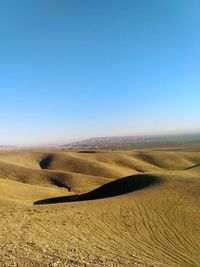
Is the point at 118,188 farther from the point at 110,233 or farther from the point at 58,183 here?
the point at 58,183

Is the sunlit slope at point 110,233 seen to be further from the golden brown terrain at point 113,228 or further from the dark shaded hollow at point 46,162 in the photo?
the dark shaded hollow at point 46,162

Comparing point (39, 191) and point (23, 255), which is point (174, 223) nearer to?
point (23, 255)

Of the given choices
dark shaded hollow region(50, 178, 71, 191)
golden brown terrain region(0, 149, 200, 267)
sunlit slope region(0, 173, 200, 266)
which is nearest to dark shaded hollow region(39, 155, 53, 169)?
dark shaded hollow region(50, 178, 71, 191)

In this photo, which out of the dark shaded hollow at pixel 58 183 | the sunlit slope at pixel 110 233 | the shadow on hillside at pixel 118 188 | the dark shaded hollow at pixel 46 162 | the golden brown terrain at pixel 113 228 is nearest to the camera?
the sunlit slope at pixel 110 233

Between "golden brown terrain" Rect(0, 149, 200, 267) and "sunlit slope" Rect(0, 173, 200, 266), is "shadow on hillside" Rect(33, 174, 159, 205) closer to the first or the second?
"golden brown terrain" Rect(0, 149, 200, 267)

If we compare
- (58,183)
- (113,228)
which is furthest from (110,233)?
(58,183)

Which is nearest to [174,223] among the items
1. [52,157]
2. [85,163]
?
[85,163]

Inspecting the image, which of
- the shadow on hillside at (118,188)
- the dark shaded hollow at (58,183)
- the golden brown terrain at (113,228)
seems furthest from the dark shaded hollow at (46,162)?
the shadow on hillside at (118,188)

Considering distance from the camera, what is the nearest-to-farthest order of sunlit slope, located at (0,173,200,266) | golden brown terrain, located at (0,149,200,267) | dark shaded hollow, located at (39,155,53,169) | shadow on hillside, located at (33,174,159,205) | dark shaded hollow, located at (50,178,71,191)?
sunlit slope, located at (0,173,200,266) < golden brown terrain, located at (0,149,200,267) < shadow on hillside, located at (33,174,159,205) < dark shaded hollow, located at (50,178,71,191) < dark shaded hollow, located at (39,155,53,169)
